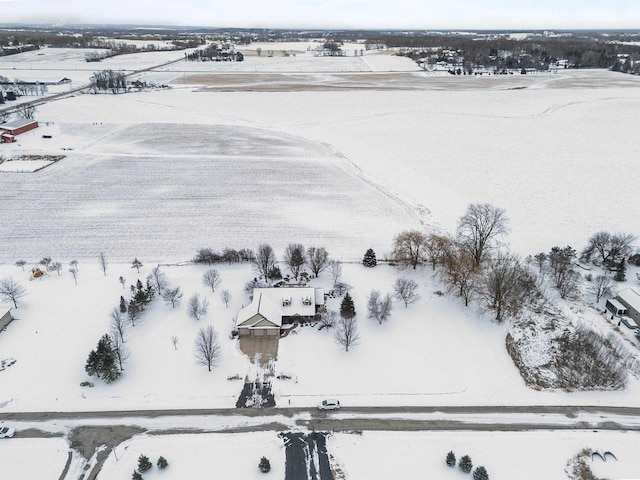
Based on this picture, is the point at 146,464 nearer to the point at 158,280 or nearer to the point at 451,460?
the point at 451,460

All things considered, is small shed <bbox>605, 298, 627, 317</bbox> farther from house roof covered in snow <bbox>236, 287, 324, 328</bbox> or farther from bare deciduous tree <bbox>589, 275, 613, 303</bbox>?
house roof covered in snow <bbox>236, 287, 324, 328</bbox>

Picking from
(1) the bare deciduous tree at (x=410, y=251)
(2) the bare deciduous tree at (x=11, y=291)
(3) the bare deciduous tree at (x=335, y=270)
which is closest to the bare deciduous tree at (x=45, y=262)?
(2) the bare deciduous tree at (x=11, y=291)

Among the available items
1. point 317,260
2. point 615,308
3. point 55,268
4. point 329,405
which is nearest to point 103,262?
point 55,268

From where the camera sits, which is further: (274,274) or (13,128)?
(13,128)

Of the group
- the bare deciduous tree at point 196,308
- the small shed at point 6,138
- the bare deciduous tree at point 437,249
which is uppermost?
the small shed at point 6,138

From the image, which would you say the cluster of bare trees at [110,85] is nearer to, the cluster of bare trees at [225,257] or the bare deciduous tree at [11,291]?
the bare deciduous tree at [11,291]

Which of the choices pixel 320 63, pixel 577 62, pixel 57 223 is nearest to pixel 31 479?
pixel 57 223
